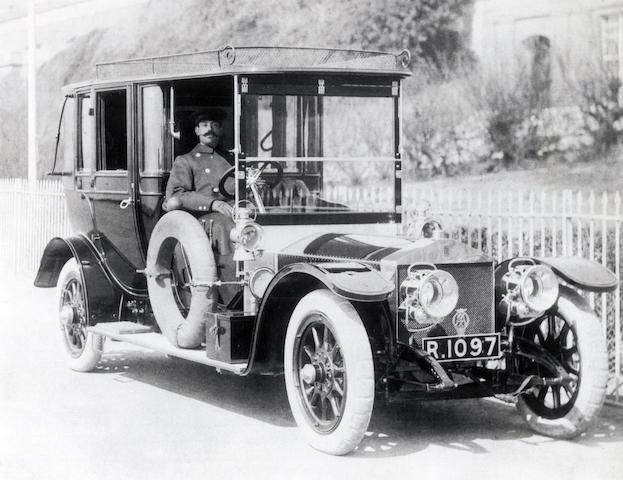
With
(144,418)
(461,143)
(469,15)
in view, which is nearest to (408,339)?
(144,418)

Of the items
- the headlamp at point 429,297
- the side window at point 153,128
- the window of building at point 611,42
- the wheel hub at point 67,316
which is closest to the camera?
the headlamp at point 429,297

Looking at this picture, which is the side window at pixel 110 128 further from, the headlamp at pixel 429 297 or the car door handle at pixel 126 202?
the headlamp at pixel 429 297

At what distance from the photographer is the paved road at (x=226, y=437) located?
17.9 ft

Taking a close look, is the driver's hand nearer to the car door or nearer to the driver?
the driver

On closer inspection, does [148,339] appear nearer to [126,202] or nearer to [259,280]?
[126,202]

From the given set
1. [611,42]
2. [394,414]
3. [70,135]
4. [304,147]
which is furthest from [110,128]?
[611,42]

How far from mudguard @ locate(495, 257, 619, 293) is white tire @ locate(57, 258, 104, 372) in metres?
3.52

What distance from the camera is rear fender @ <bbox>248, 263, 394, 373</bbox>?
5492 millimetres

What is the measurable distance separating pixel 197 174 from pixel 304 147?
2.56ft

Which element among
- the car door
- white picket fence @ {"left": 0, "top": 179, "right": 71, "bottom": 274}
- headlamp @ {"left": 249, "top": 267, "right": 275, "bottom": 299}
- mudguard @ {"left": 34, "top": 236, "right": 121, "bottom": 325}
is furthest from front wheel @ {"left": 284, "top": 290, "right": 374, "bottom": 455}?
white picket fence @ {"left": 0, "top": 179, "right": 71, "bottom": 274}

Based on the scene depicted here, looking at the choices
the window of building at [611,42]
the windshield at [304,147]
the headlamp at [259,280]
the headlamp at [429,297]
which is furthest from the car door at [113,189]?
the window of building at [611,42]

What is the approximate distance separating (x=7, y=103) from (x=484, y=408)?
1996 cm

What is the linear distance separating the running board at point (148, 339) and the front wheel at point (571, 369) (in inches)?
69.8

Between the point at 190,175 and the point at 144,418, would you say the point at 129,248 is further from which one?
the point at 144,418
